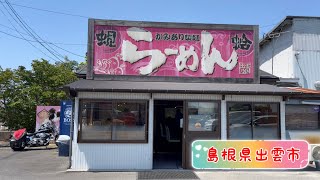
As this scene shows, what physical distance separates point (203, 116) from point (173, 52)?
2550 millimetres

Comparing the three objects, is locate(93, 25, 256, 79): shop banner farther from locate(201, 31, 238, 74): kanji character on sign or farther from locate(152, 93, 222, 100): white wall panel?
locate(152, 93, 222, 100): white wall panel

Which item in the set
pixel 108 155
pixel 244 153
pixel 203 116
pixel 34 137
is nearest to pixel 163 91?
pixel 203 116

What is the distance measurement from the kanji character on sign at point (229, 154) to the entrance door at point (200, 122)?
189 cm

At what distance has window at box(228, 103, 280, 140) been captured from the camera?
38.1 ft

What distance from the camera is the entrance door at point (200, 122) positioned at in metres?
11.3

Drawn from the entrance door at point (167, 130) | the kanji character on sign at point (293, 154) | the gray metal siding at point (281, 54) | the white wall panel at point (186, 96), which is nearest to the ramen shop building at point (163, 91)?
the white wall panel at point (186, 96)

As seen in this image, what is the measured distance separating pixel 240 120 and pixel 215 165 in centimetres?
269

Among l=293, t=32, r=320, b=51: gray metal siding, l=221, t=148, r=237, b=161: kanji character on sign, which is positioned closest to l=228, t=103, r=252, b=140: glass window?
l=221, t=148, r=237, b=161: kanji character on sign

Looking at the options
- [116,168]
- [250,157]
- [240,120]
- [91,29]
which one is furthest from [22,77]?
[250,157]

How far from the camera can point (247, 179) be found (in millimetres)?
9609

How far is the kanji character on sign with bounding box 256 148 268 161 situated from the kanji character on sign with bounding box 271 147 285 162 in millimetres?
204

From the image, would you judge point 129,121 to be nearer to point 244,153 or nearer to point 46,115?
point 244,153

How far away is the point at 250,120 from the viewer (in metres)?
11.6

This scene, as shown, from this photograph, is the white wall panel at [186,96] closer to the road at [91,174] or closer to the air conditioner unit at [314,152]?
the road at [91,174]
